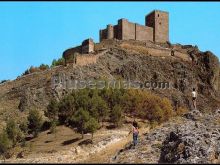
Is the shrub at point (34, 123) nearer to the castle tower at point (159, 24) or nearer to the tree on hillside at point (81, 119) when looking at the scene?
the tree on hillside at point (81, 119)

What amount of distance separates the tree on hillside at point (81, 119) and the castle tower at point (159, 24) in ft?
157

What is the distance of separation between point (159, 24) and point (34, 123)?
48.1 meters

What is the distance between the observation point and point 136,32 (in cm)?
9788

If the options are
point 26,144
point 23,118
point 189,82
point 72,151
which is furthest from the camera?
point 189,82

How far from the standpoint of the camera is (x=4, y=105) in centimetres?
7075

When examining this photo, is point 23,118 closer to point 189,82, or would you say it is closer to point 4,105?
point 4,105

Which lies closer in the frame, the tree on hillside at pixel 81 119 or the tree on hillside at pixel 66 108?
the tree on hillside at pixel 81 119

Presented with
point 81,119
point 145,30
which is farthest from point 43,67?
point 81,119

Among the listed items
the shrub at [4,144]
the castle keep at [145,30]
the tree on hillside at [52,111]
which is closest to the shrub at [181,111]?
the tree on hillside at [52,111]

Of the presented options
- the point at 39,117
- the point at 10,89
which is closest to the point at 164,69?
the point at 10,89

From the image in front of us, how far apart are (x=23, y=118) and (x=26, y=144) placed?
1035 centimetres

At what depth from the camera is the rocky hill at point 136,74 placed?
7023 centimetres

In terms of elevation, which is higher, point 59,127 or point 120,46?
point 120,46

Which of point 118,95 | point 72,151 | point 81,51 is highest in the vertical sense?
point 81,51
